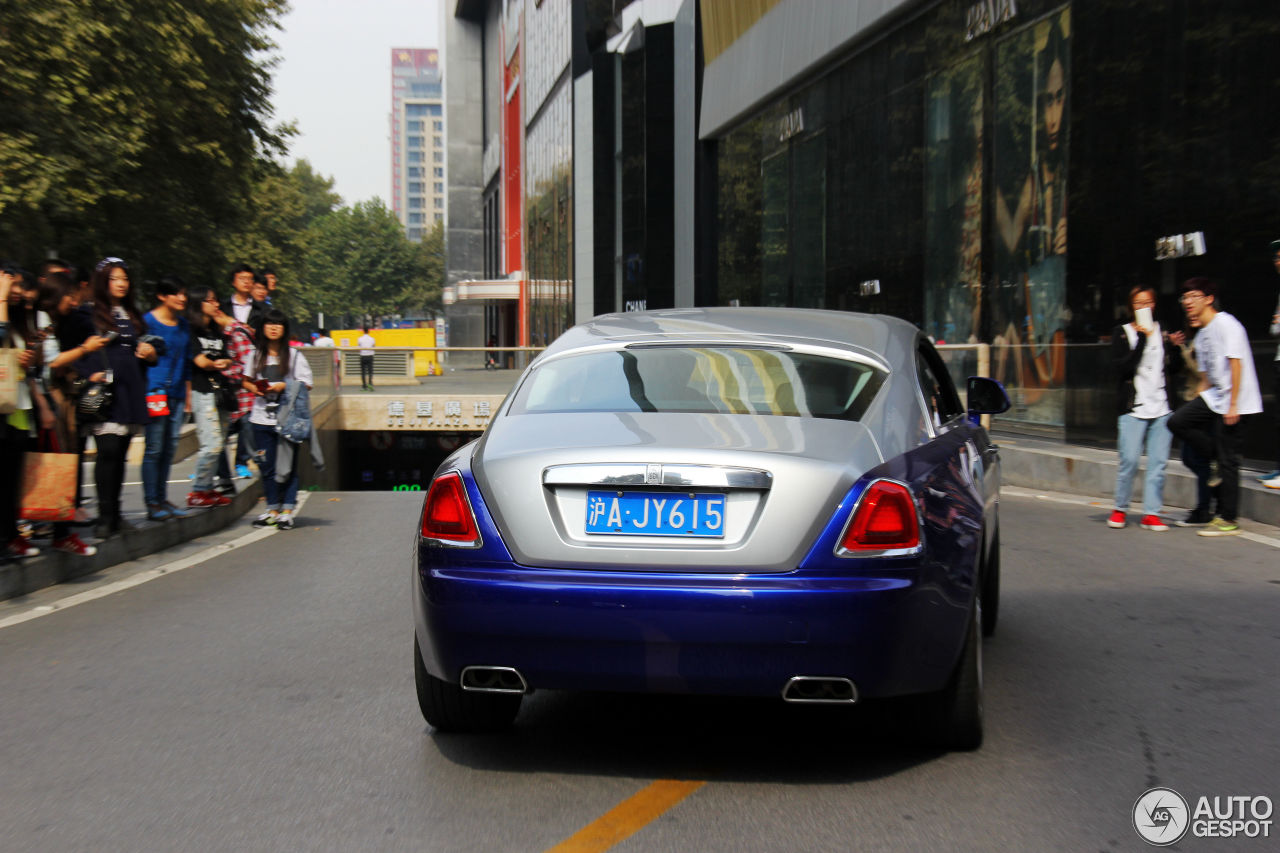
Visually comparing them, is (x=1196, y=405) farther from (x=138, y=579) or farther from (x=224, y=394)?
(x=224, y=394)

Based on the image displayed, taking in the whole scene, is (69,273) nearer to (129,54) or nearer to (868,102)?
(129,54)

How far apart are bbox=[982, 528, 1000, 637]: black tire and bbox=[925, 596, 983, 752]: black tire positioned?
1.78 m

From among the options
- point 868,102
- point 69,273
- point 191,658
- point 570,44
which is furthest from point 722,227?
point 191,658

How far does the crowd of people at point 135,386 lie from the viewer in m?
7.88

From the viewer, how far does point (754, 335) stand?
480cm

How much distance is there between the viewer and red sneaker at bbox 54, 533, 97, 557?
339 inches

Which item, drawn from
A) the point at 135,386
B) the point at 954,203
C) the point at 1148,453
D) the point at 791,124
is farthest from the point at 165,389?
the point at 791,124

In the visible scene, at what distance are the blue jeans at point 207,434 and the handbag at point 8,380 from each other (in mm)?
3858

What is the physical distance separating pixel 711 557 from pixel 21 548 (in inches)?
230

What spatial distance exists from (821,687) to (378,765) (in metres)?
1.44

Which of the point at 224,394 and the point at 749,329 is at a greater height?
the point at 749,329

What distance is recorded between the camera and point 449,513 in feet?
13.6

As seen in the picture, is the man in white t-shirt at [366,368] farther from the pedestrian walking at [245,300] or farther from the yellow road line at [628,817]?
the yellow road line at [628,817]

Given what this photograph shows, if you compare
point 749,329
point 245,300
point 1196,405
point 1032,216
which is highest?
point 1032,216
